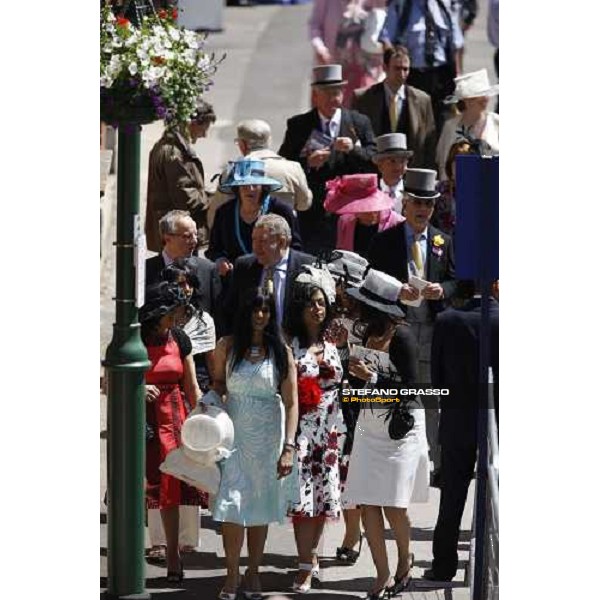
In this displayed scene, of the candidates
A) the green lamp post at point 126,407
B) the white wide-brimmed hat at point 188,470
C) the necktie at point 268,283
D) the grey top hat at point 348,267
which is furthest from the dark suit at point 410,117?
the white wide-brimmed hat at point 188,470

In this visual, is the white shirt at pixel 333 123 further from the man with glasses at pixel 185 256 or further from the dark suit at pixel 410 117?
the man with glasses at pixel 185 256

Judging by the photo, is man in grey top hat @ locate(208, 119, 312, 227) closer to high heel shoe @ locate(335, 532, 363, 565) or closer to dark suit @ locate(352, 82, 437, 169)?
dark suit @ locate(352, 82, 437, 169)

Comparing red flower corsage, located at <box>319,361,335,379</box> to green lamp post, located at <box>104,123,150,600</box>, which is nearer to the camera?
green lamp post, located at <box>104,123,150,600</box>

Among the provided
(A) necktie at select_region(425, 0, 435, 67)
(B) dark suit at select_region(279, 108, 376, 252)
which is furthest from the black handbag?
(A) necktie at select_region(425, 0, 435, 67)

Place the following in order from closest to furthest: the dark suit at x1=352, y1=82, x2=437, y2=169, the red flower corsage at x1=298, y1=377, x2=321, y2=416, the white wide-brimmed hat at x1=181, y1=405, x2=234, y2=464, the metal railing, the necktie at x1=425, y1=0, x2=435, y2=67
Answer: the metal railing
the white wide-brimmed hat at x1=181, y1=405, x2=234, y2=464
the red flower corsage at x1=298, y1=377, x2=321, y2=416
the dark suit at x1=352, y1=82, x2=437, y2=169
the necktie at x1=425, y1=0, x2=435, y2=67

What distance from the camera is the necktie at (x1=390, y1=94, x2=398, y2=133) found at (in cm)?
985

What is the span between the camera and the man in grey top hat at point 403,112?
32.1 feet

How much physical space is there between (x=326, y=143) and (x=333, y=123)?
0.47 ft

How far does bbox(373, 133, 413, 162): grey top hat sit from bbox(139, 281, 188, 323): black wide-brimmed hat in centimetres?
112

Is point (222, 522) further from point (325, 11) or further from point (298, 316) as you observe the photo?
point (325, 11)

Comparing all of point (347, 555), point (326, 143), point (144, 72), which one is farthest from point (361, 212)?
point (347, 555)

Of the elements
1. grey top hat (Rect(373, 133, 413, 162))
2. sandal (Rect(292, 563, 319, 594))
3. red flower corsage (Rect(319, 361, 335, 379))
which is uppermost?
grey top hat (Rect(373, 133, 413, 162))

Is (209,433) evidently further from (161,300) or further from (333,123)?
(333,123)

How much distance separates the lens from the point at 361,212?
9406 mm
